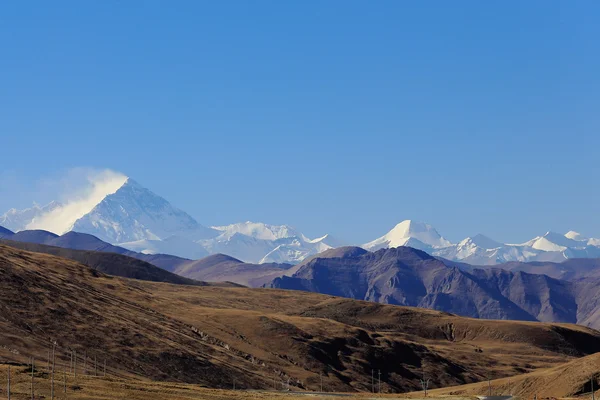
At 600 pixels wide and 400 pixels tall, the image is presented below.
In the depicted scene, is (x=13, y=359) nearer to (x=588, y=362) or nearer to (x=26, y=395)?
(x=26, y=395)

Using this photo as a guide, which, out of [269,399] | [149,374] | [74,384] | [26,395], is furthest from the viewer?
[149,374]

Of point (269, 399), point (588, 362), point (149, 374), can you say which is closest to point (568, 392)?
point (588, 362)

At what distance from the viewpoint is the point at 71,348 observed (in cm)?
17600

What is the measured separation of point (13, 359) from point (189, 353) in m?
52.8

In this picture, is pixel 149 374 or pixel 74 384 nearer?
pixel 74 384

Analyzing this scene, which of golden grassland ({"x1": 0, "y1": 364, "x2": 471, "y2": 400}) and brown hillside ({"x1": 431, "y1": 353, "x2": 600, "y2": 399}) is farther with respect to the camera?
brown hillside ({"x1": 431, "y1": 353, "x2": 600, "y2": 399})

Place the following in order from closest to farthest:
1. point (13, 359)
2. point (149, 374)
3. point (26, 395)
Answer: point (26, 395)
point (13, 359)
point (149, 374)

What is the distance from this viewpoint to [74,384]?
4518 inches

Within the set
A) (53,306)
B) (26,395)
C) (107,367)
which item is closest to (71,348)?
(107,367)

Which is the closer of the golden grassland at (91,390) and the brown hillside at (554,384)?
the golden grassland at (91,390)

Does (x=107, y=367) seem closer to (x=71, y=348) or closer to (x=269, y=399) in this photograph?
(x=71, y=348)

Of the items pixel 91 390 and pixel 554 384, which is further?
pixel 554 384

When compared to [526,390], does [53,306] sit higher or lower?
higher

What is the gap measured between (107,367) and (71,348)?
1077 cm
